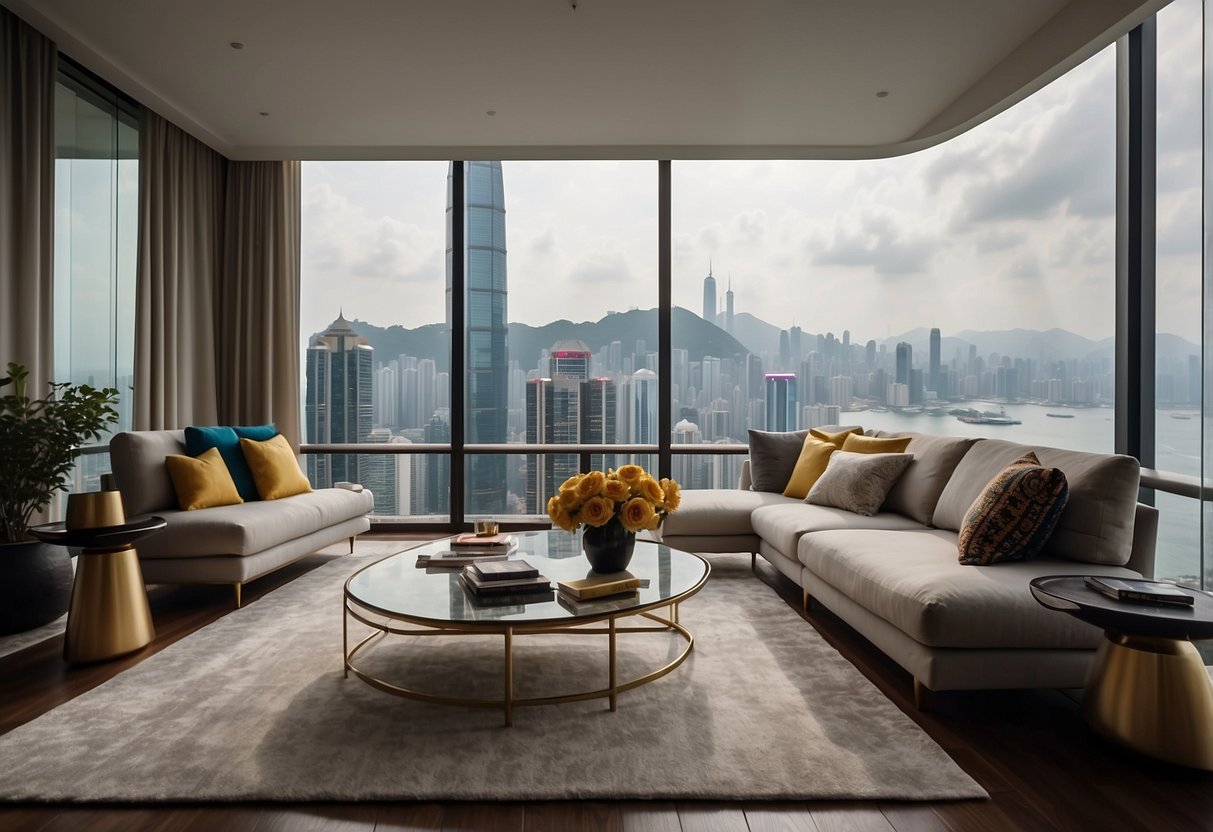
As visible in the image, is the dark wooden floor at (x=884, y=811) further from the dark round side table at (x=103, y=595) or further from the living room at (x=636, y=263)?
the dark round side table at (x=103, y=595)

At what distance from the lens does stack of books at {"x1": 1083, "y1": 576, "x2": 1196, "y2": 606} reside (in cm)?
183

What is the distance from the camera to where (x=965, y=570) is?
7.41 ft

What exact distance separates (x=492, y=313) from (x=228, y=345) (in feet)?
6.51

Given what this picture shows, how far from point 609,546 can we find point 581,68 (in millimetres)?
2761

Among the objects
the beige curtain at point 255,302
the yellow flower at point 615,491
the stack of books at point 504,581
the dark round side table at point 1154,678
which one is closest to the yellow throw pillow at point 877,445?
the dark round side table at point 1154,678

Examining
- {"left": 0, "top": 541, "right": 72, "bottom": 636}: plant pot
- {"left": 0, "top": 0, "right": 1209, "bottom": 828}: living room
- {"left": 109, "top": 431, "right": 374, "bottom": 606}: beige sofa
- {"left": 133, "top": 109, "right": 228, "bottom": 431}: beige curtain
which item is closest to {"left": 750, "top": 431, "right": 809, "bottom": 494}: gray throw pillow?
{"left": 0, "top": 0, "right": 1209, "bottom": 828}: living room

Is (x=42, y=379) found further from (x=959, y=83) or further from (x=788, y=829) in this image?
(x=959, y=83)

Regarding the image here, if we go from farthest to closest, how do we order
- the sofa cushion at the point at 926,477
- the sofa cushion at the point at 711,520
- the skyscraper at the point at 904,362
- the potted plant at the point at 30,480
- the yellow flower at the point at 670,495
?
the skyscraper at the point at 904,362
the sofa cushion at the point at 711,520
the sofa cushion at the point at 926,477
the potted plant at the point at 30,480
the yellow flower at the point at 670,495

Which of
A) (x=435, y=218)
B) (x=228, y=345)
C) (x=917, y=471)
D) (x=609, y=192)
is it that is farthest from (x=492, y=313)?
(x=917, y=471)

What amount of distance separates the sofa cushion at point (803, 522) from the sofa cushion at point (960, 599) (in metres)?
0.64

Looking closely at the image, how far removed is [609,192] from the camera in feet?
17.4

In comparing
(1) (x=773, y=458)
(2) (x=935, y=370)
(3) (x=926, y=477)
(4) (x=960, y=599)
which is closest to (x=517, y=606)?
(4) (x=960, y=599)

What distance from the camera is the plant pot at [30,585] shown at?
2787 millimetres

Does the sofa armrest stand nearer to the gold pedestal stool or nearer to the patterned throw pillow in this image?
the patterned throw pillow
